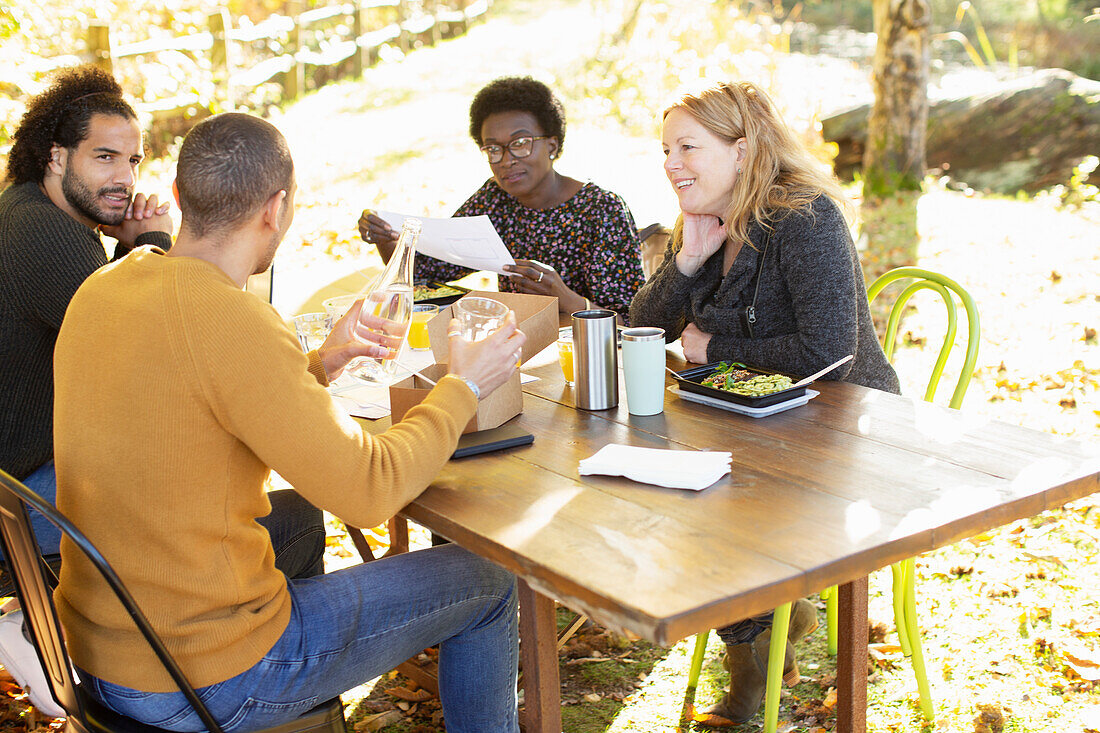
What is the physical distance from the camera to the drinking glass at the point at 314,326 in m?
2.68

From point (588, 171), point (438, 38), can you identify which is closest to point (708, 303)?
point (588, 171)

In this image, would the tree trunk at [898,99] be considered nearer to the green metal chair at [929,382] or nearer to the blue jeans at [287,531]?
the green metal chair at [929,382]

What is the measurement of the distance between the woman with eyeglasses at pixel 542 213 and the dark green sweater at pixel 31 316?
1.00 metres

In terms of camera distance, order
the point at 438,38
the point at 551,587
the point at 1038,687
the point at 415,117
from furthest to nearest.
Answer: the point at 438,38, the point at 415,117, the point at 1038,687, the point at 551,587

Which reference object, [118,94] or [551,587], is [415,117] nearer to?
[118,94]

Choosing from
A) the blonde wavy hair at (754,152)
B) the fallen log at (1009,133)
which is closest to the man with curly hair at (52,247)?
the blonde wavy hair at (754,152)

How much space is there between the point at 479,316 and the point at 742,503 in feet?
2.20

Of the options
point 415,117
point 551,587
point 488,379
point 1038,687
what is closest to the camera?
point 551,587

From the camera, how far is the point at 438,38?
1390 centimetres

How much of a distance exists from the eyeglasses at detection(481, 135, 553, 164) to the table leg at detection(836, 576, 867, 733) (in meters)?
1.96

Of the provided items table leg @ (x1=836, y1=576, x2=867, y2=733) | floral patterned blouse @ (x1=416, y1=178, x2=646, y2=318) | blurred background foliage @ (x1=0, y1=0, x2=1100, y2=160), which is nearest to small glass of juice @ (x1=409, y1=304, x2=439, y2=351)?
floral patterned blouse @ (x1=416, y1=178, x2=646, y2=318)

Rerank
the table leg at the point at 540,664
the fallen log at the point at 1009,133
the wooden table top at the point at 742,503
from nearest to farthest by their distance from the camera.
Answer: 1. the wooden table top at the point at 742,503
2. the table leg at the point at 540,664
3. the fallen log at the point at 1009,133

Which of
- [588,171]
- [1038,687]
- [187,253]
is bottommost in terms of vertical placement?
[1038,687]

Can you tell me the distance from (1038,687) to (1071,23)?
11359 mm
